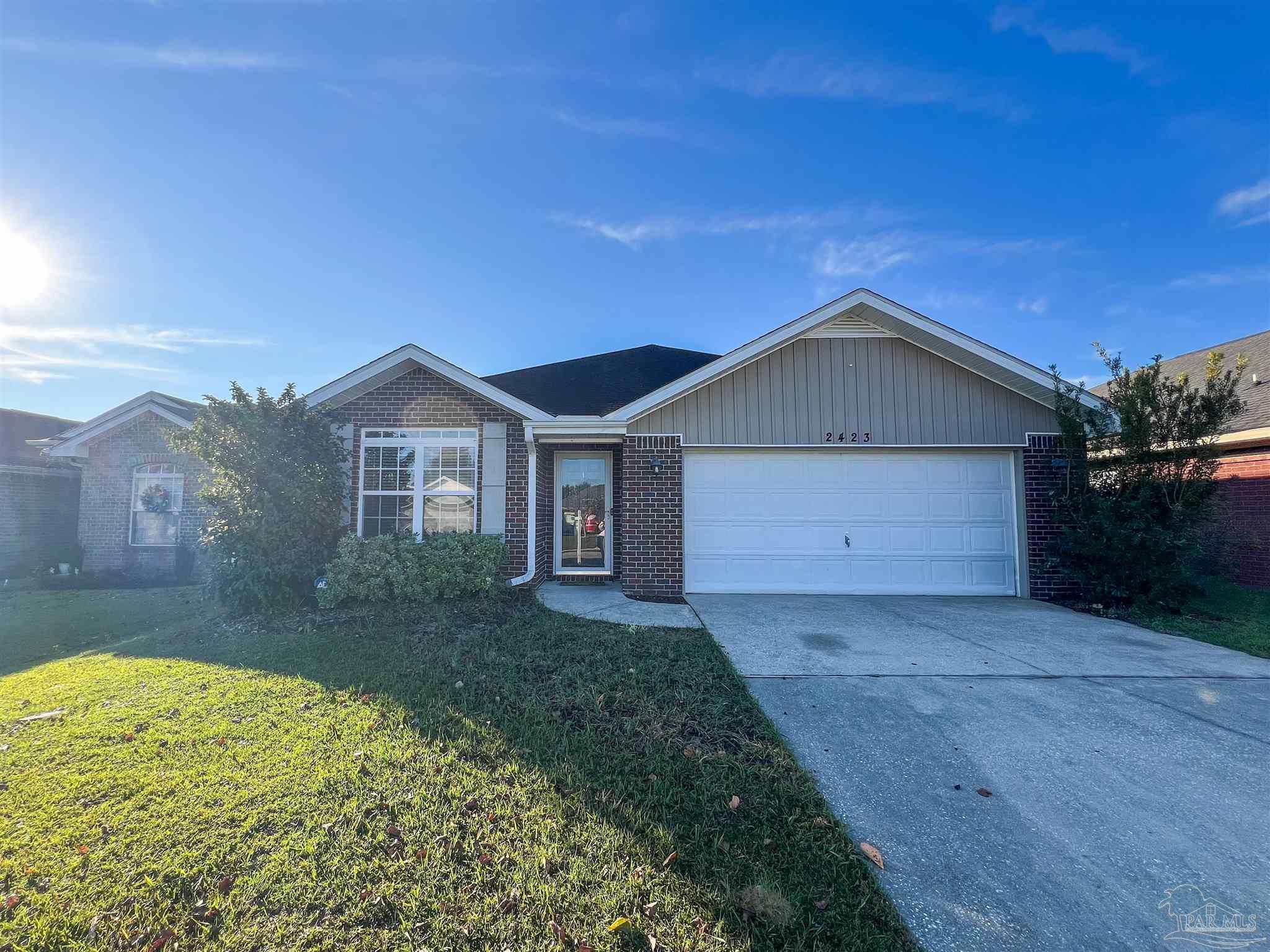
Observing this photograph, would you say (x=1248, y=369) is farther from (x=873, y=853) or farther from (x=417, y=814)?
(x=417, y=814)

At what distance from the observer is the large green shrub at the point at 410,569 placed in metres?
7.23

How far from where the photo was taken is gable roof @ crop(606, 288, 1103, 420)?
312 inches

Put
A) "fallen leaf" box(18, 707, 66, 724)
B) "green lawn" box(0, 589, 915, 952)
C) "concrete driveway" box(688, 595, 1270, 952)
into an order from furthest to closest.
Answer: "fallen leaf" box(18, 707, 66, 724) → "concrete driveway" box(688, 595, 1270, 952) → "green lawn" box(0, 589, 915, 952)

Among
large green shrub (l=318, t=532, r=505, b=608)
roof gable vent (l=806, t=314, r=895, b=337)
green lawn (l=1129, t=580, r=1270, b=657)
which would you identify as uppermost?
roof gable vent (l=806, t=314, r=895, b=337)

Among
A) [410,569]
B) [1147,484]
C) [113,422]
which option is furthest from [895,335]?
[113,422]

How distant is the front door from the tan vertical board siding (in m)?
1.86

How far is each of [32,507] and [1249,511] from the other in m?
26.5

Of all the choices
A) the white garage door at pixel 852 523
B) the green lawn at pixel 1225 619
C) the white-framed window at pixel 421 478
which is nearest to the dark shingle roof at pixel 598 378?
the white-framed window at pixel 421 478

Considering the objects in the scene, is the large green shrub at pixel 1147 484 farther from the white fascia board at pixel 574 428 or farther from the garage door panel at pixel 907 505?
the white fascia board at pixel 574 428

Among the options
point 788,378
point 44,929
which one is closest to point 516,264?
point 788,378

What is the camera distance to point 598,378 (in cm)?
1191

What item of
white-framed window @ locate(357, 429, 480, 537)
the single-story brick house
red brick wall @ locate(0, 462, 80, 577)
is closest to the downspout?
the single-story brick house

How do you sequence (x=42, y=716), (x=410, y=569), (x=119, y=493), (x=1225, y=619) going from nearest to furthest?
(x=42, y=716)
(x=1225, y=619)
(x=410, y=569)
(x=119, y=493)

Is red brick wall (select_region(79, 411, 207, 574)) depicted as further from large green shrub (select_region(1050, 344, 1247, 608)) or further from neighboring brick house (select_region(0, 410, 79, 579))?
large green shrub (select_region(1050, 344, 1247, 608))
